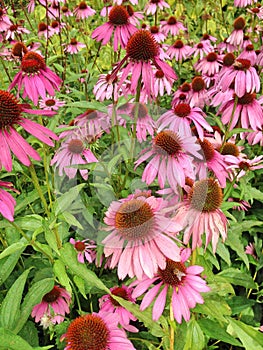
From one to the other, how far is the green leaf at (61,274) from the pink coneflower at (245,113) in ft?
2.42

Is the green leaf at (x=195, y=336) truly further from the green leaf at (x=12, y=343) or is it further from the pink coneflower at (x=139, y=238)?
the green leaf at (x=12, y=343)

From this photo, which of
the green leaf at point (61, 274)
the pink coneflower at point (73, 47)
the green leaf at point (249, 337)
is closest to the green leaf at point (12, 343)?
the green leaf at point (61, 274)

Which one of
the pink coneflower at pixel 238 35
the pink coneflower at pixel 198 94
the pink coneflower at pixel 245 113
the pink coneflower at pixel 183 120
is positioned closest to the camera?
the pink coneflower at pixel 183 120

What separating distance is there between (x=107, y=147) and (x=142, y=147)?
0.21m

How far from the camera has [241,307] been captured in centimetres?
133

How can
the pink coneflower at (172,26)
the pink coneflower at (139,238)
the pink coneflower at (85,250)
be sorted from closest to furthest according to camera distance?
the pink coneflower at (139,238)
the pink coneflower at (85,250)
the pink coneflower at (172,26)

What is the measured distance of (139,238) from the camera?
84cm

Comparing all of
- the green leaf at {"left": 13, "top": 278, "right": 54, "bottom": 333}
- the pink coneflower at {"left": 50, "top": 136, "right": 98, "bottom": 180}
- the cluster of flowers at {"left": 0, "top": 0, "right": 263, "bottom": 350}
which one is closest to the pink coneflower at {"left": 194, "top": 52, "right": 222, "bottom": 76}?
the cluster of flowers at {"left": 0, "top": 0, "right": 263, "bottom": 350}

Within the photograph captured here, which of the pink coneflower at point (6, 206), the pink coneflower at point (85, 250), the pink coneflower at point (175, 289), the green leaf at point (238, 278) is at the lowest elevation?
the green leaf at point (238, 278)

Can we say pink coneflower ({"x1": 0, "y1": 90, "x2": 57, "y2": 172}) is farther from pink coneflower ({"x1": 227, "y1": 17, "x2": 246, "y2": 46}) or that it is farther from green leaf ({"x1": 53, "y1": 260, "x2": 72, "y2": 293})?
pink coneflower ({"x1": 227, "y1": 17, "x2": 246, "y2": 46})

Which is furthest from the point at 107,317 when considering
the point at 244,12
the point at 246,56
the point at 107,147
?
the point at 244,12

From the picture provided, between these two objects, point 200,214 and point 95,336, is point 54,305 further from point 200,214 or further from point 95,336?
point 200,214

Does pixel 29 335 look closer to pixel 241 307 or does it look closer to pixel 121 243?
pixel 121 243

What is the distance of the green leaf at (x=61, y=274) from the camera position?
3.27 ft
